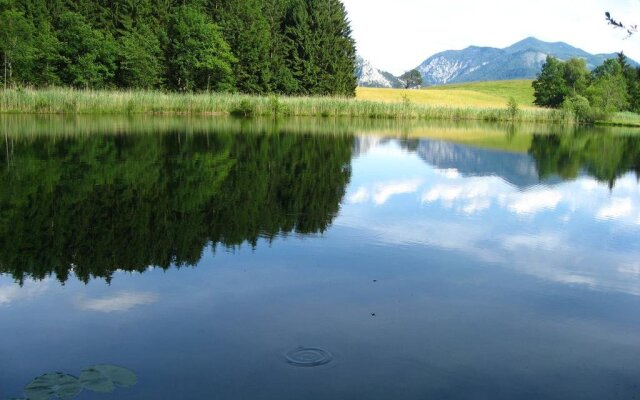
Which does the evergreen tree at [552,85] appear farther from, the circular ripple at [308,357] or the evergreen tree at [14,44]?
the circular ripple at [308,357]

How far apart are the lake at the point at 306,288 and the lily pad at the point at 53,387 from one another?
0.01 meters

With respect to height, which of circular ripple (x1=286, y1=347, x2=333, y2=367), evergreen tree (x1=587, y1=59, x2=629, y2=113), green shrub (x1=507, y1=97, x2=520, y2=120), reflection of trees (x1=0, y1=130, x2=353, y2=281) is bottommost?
circular ripple (x1=286, y1=347, x2=333, y2=367)

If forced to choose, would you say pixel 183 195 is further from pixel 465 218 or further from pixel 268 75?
pixel 268 75

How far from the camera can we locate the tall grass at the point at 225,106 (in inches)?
1348

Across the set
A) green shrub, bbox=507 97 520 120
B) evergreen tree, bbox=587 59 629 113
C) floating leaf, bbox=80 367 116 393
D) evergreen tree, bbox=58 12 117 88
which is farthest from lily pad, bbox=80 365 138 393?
evergreen tree, bbox=587 59 629 113

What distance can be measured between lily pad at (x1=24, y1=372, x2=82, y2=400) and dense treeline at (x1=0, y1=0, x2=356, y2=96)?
1575 inches

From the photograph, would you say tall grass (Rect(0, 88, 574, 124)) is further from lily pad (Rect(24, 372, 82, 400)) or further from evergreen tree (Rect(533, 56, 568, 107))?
lily pad (Rect(24, 372, 82, 400))

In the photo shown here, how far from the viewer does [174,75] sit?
161 feet

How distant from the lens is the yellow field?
75.2 meters

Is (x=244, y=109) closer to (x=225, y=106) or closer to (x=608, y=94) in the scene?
(x=225, y=106)

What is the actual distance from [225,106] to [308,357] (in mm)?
39841

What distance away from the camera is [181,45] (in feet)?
155

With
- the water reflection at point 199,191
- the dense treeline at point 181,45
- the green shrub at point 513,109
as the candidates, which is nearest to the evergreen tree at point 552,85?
the green shrub at point 513,109

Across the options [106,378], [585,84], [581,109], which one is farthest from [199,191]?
[585,84]
